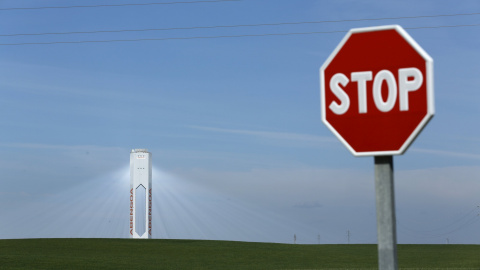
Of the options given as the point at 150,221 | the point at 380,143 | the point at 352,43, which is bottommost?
the point at 380,143

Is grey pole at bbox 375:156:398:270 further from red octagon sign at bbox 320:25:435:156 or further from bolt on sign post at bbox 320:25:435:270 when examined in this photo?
red octagon sign at bbox 320:25:435:156

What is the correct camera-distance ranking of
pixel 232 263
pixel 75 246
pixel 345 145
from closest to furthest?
pixel 345 145, pixel 232 263, pixel 75 246

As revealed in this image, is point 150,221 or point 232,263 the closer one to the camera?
point 232,263

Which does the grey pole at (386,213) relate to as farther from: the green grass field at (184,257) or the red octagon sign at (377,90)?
the green grass field at (184,257)

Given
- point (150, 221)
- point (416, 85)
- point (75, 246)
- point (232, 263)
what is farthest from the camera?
point (150, 221)

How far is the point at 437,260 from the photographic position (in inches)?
1597

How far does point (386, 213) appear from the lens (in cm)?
542

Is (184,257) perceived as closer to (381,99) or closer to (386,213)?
(386,213)

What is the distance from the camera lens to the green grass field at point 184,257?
1400 inches

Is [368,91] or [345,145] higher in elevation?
[368,91]

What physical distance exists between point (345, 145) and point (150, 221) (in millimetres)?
81343

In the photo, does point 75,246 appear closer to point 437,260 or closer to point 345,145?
point 437,260

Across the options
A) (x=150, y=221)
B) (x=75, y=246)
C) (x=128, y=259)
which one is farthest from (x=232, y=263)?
(x=150, y=221)

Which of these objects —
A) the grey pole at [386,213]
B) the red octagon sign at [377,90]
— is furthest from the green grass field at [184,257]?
the red octagon sign at [377,90]
